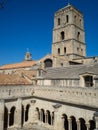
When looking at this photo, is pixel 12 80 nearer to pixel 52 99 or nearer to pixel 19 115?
pixel 19 115

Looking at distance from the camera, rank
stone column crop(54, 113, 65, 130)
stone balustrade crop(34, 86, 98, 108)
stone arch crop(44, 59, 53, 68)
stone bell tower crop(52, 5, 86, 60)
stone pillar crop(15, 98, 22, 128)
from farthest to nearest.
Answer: stone bell tower crop(52, 5, 86, 60) → stone arch crop(44, 59, 53, 68) → stone pillar crop(15, 98, 22, 128) → stone column crop(54, 113, 65, 130) → stone balustrade crop(34, 86, 98, 108)

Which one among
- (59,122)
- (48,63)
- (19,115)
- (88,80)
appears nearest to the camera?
(59,122)

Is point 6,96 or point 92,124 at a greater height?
point 6,96

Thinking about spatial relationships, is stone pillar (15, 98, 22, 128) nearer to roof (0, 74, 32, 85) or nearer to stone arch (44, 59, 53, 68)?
roof (0, 74, 32, 85)

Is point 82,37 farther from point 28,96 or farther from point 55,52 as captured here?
point 28,96

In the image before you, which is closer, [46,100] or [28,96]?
[46,100]

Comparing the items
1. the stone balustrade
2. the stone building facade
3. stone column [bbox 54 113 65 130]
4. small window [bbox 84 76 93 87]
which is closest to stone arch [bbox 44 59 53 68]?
the stone building facade

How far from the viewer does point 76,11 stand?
47.7 meters

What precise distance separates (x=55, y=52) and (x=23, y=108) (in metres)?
25.7

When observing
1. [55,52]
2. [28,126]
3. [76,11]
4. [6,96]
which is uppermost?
[76,11]

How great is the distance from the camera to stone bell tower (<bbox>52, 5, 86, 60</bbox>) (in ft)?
147

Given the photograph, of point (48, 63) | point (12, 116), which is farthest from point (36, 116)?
point (48, 63)

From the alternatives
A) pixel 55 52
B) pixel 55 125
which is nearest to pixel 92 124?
pixel 55 125

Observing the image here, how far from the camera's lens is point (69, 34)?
45.1 m
